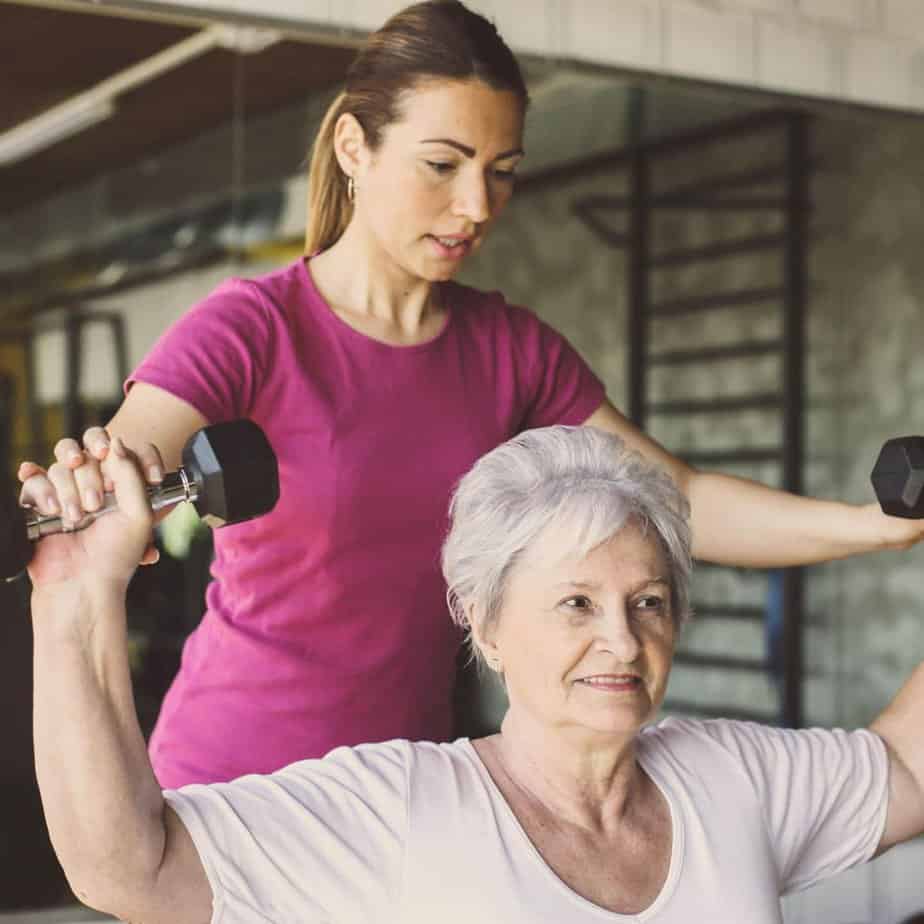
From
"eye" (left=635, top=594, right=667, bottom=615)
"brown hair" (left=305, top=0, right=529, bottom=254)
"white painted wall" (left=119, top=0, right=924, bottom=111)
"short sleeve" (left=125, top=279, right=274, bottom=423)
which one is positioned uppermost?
"white painted wall" (left=119, top=0, right=924, bottom=111)

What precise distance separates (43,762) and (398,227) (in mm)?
820

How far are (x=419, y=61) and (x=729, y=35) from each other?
2257 millimetres

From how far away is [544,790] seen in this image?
67.6 inches

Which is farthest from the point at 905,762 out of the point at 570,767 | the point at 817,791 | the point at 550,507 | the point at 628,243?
the point at 628,243

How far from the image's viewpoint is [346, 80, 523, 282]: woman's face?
1845 mm

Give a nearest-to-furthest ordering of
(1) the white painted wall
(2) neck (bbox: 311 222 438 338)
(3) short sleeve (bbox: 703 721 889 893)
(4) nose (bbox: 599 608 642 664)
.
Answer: (4) nose (bbox: 599 608 642 664) → (3) short sleeve (bbox: 703 721 889 893) → (2) neck (bbox: 311 222 438 338) → (1) the white painted wall

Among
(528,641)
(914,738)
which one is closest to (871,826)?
(914,738)

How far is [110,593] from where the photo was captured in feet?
4.37

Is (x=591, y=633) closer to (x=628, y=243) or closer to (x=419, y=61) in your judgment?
(x=419, y=61)

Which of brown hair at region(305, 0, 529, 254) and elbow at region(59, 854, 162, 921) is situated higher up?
brown hair at region(305, 0, 529, 254)

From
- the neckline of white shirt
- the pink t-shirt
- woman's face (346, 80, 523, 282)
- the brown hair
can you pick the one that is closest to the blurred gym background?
the pink t-shirt

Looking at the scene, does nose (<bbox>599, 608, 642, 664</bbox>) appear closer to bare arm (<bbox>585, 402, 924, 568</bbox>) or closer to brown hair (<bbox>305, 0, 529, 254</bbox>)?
bare arm (<bbox>585, 402, 924, 568</bbox>)

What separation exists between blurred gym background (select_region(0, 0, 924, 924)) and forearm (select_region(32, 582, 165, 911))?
3.19 ft

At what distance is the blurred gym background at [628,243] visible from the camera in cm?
346
